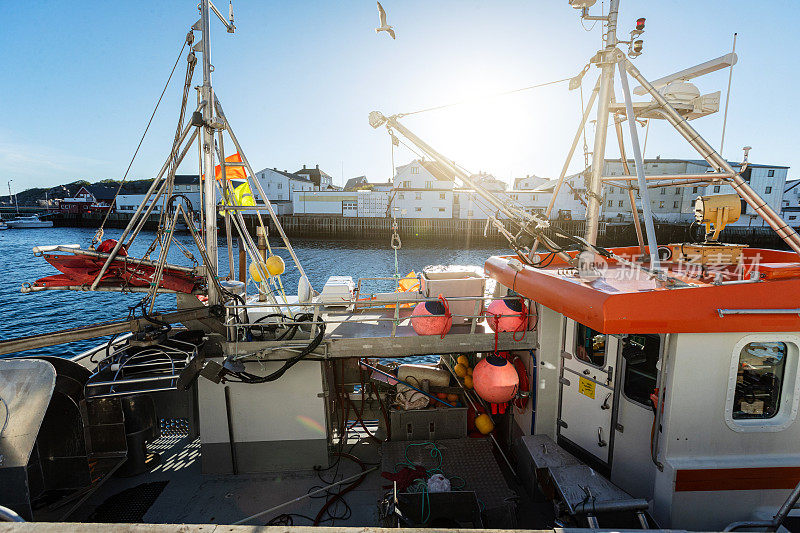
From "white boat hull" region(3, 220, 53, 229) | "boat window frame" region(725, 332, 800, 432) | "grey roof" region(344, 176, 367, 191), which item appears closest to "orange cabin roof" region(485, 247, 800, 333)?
"boat window frame" region(725, 332, 800, 432)

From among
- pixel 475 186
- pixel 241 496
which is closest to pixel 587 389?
pixel 475 186

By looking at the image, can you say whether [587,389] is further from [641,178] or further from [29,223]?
[29,223]

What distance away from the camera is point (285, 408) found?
22.4 ft

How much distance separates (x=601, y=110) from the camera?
5.84 m

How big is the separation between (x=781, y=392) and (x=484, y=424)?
4.33 meters

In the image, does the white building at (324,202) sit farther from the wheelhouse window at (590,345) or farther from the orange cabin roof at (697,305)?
the orange cabin roof at (697,305)

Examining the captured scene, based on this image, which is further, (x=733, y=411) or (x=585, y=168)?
(x=585, y=168)

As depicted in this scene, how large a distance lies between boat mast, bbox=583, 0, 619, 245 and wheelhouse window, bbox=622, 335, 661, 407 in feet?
5.01

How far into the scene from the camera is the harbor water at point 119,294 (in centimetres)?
2081

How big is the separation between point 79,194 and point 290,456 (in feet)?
357

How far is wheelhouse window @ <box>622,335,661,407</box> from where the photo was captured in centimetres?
504

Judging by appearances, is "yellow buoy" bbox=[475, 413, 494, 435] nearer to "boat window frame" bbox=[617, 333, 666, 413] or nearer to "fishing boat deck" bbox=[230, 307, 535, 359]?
"fishing boat deck" bbox=[230, 307, 535, 359]

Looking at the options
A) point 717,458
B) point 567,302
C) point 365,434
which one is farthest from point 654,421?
point 365,434

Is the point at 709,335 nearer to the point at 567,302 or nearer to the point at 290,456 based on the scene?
the point at 567,302
